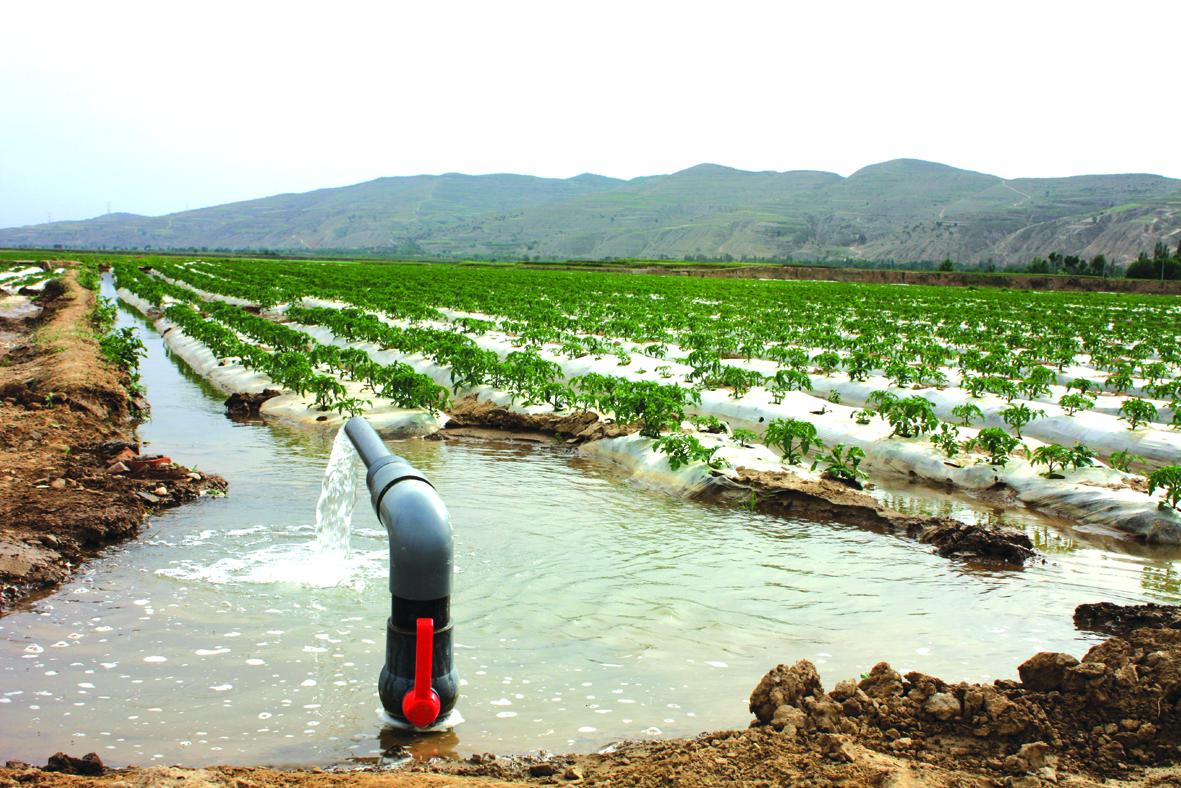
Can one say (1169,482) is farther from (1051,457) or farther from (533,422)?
(533,422)

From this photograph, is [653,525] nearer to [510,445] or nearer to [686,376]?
[510,445]

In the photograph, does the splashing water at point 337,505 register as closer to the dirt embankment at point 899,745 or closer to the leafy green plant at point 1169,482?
the dirt embankment at point 899,745

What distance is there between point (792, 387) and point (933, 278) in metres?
54.1

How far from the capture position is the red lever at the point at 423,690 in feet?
13.3

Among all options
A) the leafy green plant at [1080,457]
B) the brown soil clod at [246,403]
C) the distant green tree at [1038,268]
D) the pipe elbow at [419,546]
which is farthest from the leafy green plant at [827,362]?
the distant green tree at [1038,268]

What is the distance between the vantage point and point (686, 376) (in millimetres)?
14852

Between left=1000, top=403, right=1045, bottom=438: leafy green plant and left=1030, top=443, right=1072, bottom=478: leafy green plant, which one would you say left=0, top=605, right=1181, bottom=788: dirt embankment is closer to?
left=1030, top=443, right=1072, bottom=478: leafy green plant

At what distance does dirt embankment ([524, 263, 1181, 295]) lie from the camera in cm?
5728

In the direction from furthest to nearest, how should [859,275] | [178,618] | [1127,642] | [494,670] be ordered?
1. [859,275]
2. [178,618]
3. [494,670]
4. [1127,642]

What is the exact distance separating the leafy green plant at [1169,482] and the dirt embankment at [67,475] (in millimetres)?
9105

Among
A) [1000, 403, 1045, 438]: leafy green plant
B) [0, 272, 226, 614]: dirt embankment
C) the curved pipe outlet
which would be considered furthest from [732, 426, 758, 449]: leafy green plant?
the curved pipe outlet

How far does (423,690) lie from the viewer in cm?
420

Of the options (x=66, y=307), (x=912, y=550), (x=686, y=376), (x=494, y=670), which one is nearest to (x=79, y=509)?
(x=494, y=670)

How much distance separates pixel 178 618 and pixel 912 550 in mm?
6040
